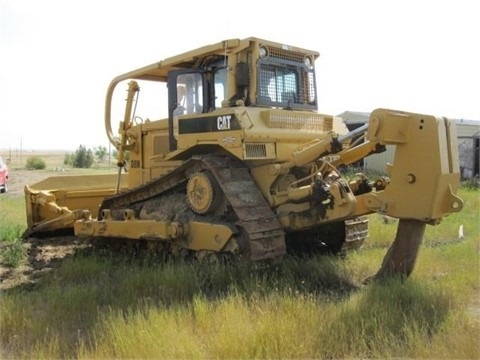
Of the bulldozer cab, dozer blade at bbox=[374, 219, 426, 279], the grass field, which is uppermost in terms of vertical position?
the bulldozer cab

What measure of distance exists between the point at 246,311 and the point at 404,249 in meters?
1.99

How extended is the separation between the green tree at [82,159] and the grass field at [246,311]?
39452 millimetres

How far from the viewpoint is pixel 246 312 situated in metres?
4.62

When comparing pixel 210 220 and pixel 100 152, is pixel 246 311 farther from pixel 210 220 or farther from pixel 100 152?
pixel 100 152

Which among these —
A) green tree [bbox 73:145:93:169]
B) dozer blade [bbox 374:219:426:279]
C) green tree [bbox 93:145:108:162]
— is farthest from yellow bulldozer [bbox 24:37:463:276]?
green tree [bbox 93:145:108:162]

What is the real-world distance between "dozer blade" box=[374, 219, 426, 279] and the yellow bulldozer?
0.01 m

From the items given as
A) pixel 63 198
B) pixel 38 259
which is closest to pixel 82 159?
pixel 63 198

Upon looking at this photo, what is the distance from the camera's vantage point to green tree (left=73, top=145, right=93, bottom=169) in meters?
45.1

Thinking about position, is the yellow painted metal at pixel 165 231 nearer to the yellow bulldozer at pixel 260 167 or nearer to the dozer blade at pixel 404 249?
the yellow bulldozer at pixel 260 167

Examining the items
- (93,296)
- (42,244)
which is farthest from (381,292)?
(42,244)

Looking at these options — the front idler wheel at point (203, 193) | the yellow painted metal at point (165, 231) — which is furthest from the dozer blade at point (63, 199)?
the front idler wheel at point (203, 193)

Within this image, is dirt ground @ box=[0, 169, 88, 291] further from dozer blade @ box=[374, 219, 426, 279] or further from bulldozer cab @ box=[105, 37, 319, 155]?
dozer blade @ box=[374, 219, 426, 279]

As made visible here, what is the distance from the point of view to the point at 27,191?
30.6 feet

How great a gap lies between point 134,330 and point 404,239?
2.94m
